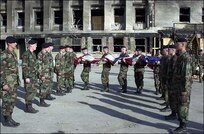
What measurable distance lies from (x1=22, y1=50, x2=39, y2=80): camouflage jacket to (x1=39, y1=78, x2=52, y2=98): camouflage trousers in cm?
151

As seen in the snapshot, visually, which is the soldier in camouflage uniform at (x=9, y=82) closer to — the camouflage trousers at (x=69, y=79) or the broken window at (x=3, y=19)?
the camouflage trousers at (x=69, y=79)

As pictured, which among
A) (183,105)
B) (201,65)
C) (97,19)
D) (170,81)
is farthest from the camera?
(97,19)

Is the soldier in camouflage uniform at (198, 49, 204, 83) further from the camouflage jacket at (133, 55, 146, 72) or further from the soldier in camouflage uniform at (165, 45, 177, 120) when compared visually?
the soldier in camouflage uniform at (165, 45, 177, 120)

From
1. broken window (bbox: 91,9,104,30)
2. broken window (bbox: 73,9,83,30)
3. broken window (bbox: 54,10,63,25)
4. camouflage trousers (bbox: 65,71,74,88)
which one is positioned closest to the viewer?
camouflage trousers (bbox: 65,71,74,88)

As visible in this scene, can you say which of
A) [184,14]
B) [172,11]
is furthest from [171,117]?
[184,14]

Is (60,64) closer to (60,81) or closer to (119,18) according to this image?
(60,81)

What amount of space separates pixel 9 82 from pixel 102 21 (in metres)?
32.1

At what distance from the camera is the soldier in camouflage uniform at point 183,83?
28.0 feet

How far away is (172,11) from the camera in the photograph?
4025 cm

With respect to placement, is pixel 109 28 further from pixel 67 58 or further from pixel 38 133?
pixel 38 133

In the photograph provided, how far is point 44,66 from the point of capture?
1310 cm

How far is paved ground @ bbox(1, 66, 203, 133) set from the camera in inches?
365

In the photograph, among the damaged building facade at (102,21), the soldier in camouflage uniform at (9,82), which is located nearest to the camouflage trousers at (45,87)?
the soldier in camouflage uniform at (9,82)

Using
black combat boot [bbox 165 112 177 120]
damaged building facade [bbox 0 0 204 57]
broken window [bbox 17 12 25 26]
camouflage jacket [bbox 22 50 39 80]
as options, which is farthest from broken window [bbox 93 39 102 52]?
black combat boot [bbox 165 112 177 120]
